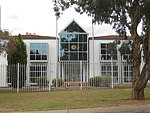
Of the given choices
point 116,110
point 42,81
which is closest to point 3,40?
point 42,81

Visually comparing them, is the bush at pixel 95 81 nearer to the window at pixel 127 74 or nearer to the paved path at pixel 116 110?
the window at pixel 127 74

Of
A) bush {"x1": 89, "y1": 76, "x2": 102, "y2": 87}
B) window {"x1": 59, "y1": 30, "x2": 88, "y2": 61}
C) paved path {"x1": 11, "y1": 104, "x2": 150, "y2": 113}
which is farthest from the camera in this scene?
window {"x1": 59, "y1": 30, "x2": 88, "y2": 61}

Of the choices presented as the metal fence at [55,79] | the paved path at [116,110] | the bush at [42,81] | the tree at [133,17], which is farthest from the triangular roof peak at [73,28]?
the paved path at [116,110]

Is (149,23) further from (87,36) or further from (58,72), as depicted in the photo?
(87,36)

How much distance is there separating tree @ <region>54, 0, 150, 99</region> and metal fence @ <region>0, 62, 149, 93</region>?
1230 cm

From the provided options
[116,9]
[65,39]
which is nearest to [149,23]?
[116,9]

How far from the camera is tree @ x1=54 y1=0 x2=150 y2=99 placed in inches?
751

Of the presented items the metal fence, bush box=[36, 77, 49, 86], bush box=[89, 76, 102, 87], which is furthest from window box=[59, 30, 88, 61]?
bush box=[89, 76, 102, 87]

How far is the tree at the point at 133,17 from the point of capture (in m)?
19.1

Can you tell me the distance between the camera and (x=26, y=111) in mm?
16625

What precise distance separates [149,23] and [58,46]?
32905 mm

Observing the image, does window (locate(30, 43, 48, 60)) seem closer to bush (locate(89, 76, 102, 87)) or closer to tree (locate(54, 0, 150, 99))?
bush (locate(89, 76, 102, 87))

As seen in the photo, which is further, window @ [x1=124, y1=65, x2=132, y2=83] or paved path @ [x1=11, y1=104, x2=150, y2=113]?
window @ [x1=124, y1=65, x2=132, y2=83]

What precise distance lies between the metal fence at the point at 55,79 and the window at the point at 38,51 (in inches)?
470
